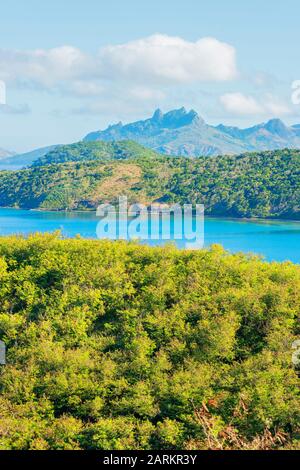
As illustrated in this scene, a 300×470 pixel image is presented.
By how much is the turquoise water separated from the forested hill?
323 inches

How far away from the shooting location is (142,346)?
21875mm

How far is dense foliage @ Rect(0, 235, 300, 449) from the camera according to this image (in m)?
18.4

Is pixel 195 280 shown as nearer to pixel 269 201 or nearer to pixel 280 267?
pixel 280 267

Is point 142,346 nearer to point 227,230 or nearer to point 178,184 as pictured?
point 227,230

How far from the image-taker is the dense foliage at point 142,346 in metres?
18.4

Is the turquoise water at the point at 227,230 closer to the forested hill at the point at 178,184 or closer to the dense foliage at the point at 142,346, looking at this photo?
the forested hill at the point at 178,184

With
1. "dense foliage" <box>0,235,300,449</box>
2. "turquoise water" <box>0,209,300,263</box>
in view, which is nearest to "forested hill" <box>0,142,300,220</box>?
"turquoise water" <box>0,209,300,263</box>

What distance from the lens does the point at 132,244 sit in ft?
97.9

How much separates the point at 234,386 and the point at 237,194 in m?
96.9

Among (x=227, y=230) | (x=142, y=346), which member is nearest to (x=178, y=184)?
(x=227, y=230)

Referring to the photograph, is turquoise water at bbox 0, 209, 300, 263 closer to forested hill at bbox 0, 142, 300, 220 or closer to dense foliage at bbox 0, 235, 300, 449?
forested hill at bbox 0, 142, 300, 220

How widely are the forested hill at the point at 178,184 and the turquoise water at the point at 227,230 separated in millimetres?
8204

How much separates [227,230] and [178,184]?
3941 cm
